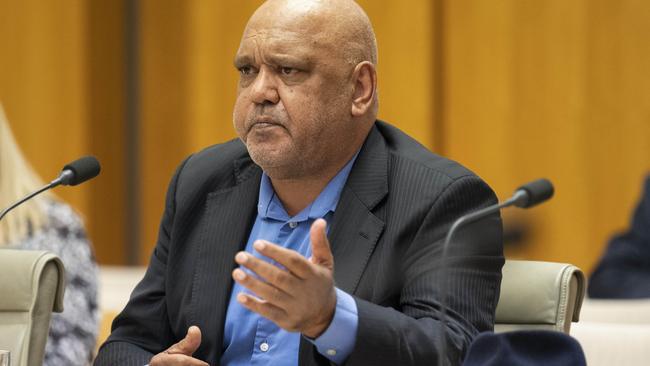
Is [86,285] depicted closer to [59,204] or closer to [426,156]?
[59,204]

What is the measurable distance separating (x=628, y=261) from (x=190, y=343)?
2314mm

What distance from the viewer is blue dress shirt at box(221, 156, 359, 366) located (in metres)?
2.39

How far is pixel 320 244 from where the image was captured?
79.0 inches

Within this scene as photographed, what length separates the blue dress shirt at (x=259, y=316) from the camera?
7.86ft

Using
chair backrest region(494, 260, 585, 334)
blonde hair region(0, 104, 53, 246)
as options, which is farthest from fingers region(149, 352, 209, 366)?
blonde hair region(0, 104, 53, 246)

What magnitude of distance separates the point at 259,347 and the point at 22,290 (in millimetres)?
547

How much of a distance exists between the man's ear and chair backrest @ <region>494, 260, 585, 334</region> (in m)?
0.45

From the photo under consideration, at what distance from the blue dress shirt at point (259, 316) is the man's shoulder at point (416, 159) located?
4.0 inches

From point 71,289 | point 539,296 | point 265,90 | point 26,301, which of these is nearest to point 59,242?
point 71,289

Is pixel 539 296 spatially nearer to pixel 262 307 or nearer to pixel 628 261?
pixel 262 307

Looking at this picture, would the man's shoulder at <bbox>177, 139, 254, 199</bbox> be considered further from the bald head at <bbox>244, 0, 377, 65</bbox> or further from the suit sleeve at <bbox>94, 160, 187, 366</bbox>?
the bald head at <bbox>244, 0, 377, 65</bbox>

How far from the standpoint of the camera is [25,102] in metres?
5.83

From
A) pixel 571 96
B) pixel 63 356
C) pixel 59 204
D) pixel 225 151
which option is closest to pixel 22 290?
pixel 225 151

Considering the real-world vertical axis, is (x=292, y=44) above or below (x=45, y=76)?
above
